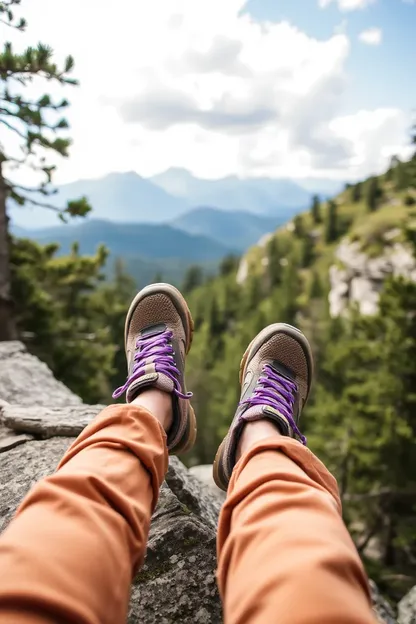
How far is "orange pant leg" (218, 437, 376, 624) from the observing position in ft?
4.34

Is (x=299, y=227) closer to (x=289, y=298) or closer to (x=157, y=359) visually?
(x=289, y=298)

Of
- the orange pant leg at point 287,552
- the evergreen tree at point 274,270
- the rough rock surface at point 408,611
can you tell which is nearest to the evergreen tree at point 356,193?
the evergreen tree at point 274,270

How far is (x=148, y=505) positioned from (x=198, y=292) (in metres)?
79.3

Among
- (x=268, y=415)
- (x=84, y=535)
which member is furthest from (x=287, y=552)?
(x=268, y=415)

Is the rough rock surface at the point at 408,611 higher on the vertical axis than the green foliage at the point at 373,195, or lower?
lower

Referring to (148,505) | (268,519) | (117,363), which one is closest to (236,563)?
(268,519)

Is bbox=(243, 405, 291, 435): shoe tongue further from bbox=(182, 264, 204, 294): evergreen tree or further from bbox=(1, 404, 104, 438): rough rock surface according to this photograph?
bbox=(182, 264, 204, 294): evergreen tree

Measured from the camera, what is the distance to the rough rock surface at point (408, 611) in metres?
3.39

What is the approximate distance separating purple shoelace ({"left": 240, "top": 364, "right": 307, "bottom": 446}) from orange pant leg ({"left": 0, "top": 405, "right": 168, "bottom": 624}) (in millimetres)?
954

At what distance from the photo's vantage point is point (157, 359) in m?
3.33

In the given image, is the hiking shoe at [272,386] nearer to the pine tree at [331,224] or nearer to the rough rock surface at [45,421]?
the rough rock surface at [45,421]

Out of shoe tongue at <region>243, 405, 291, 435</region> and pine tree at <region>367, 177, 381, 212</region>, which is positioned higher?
pine tree at <region>367, 177, 381, 212</region>

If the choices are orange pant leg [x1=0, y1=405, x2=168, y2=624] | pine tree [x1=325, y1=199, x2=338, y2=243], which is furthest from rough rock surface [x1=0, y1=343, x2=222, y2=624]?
pine tree [x1=325, y1=199, x2=338, y2=243]

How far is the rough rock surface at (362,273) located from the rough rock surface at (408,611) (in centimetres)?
3364
